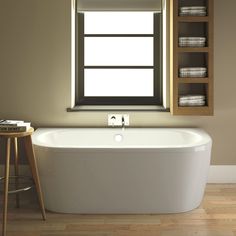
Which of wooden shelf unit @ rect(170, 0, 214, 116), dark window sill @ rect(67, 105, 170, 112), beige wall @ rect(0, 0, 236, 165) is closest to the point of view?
wooden shelf unit @ rect(170, 0, 214, 116)

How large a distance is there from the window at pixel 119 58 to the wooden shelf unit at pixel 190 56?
306 millimetres

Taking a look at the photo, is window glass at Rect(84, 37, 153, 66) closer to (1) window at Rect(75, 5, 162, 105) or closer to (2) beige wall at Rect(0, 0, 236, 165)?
(1) window at Rect(75, 5, 162, 105)

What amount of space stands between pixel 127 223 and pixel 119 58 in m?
1.80

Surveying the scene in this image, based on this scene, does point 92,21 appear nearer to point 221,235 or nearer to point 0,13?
point 0,13

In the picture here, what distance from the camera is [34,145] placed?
3.56 meters

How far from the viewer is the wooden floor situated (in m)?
3.17

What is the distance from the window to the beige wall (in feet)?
0.89

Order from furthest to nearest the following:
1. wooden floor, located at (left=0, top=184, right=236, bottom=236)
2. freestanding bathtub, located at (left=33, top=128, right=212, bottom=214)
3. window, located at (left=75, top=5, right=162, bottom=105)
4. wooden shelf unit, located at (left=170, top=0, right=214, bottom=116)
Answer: window, located at (left=75, top=5, right=162, bottom=105), wooden shelf unit, located at (left=170, top=0, right=214, bottom=116), freestanding bathtub, located at (left=33, top=128, right=212, bottom=214), wooden floor, located at (left=0, top=184, right=236, bottom=236)

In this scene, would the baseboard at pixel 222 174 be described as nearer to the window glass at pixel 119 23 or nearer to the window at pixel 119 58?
the window at pixel 119 58

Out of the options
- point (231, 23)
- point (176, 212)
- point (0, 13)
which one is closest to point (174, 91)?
point (231, 23)

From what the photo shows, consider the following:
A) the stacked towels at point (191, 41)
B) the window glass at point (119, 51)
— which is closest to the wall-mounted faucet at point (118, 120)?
the window glass at point (119, 51)

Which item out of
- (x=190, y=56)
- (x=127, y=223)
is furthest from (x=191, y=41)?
(x=127, y=223)

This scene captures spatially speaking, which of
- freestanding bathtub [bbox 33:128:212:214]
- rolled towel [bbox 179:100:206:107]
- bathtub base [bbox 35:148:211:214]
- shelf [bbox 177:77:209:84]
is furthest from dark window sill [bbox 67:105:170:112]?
bathtub base [bbox 35:148:211:214]

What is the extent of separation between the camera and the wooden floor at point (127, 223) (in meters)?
3.17
